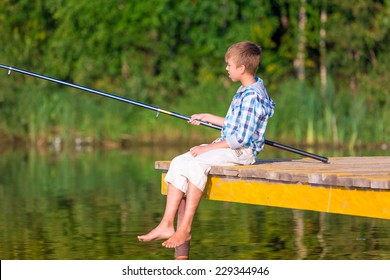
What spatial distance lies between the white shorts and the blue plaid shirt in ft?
0.37

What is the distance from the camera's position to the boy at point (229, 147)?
30.6 ft

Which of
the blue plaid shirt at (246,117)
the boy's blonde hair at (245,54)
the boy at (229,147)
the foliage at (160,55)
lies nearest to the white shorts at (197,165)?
the boy at (229,147)

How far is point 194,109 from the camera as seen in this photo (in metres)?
26.0

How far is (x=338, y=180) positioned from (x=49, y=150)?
16.6 m

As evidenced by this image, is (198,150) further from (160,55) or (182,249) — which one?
(160,55)

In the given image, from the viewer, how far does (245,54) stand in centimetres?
941

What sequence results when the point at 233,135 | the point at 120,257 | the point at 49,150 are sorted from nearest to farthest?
the point at 233,135
the point at 120,257
the point at 49,150

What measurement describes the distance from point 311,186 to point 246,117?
736 mm

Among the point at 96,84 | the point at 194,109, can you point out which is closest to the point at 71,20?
the point at 96,84

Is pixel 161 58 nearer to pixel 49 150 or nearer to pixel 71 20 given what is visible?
pixel 71 20

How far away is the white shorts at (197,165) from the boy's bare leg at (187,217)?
44mm

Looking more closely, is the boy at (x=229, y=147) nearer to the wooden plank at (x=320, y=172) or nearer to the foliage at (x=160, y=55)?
the wooden plank at (x=320, y=172)

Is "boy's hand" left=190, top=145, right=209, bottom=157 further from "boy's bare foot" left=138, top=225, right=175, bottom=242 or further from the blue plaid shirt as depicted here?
"boy's bare foot" left=138, top=225, right=175, bottom=242

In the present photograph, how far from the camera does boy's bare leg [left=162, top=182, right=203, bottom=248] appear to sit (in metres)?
9.30
